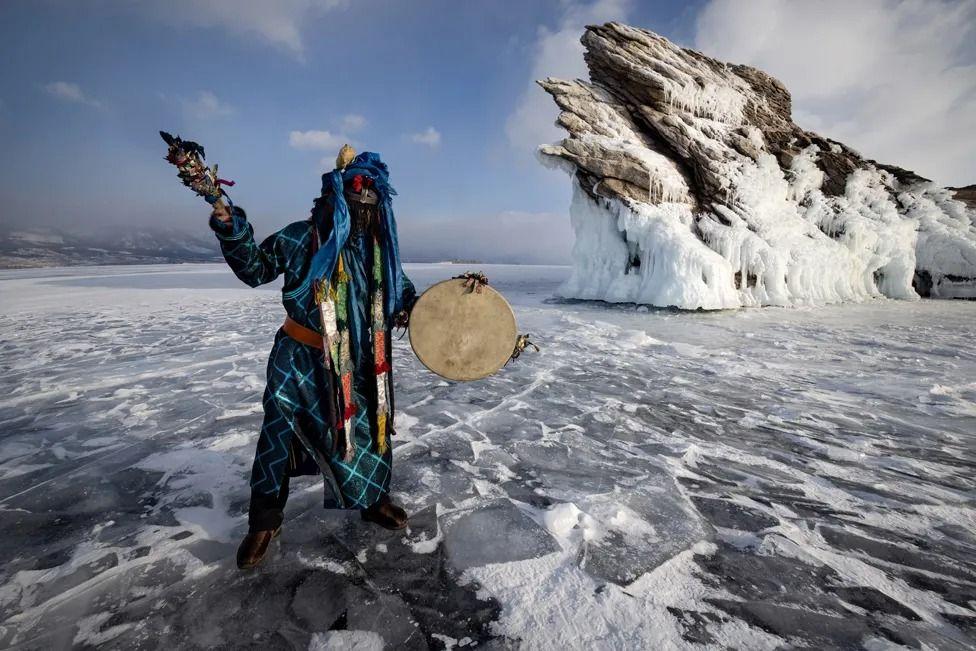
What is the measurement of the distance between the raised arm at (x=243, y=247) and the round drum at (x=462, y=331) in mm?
751

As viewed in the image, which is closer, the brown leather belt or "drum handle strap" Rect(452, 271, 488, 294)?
the brown leather belt

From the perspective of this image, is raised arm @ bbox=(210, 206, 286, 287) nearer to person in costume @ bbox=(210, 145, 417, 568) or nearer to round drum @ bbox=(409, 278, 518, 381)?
person in costume @ bbox=(210, 145, 417, 568)

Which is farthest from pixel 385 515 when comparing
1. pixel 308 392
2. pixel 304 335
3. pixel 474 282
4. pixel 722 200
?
pixel 722 200

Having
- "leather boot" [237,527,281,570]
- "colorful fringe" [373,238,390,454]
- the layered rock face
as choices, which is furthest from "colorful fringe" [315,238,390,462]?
the layered rock face

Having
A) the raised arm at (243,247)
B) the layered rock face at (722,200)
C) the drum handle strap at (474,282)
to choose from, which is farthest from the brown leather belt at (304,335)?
the layered rock face at (722,200)

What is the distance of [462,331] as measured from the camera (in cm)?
234

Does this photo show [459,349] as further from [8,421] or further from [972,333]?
[972,333]

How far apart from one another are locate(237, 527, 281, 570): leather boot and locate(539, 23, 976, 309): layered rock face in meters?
11.8

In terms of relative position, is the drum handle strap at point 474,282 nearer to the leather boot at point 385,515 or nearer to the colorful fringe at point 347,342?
the colorful fringe at point 347,342

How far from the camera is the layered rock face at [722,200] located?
12.9 meters

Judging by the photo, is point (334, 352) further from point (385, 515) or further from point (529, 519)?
point (529, 519)

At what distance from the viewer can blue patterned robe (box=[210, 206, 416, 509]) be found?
1928 millimetres

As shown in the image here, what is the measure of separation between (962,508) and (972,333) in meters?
8.85

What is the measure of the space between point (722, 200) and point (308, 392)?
15485mm
